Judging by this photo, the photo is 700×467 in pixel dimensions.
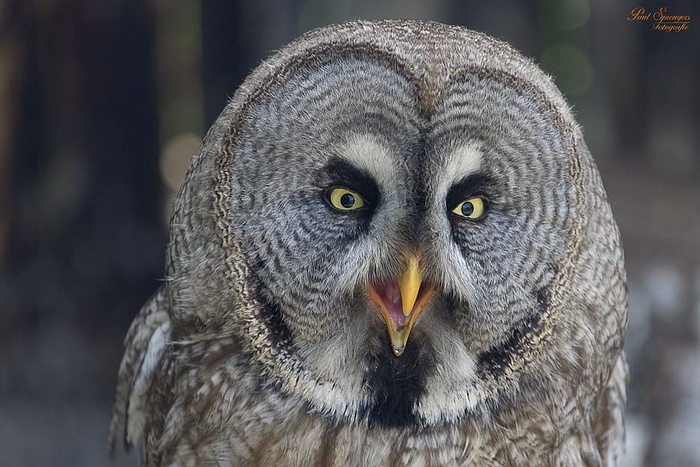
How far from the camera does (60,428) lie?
12.6 ft

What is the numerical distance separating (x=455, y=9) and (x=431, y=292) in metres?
6.32

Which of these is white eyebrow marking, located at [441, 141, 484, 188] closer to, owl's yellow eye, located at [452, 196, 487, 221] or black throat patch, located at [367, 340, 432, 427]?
owl's yellow eye, located at [452, 196, 487, 221]

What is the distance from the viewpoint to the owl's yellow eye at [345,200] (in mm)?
1601

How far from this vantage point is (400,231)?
Answer: 158 centimetres

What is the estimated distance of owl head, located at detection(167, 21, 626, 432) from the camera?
1588 millimetres

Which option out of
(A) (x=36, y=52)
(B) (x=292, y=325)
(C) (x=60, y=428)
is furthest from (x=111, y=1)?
(B) (x=292, y=325)

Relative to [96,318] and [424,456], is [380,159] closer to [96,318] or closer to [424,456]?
[424,456]

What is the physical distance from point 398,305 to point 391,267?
10 cm

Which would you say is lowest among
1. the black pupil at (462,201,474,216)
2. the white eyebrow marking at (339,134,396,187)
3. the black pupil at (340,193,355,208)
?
the black pupil at (340,193,355,208)

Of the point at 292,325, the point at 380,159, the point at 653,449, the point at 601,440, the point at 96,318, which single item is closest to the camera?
the point at 380,159

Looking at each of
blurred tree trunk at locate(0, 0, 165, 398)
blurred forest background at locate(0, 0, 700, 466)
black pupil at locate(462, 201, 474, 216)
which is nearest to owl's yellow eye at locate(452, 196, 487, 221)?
black pupil at locate(462, 201, 474, 216)

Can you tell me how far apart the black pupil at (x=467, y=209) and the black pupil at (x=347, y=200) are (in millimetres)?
194

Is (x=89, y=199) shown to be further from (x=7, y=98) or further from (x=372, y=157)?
(x=372, y=157)

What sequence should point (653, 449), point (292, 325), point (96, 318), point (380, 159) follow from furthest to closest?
point (96, 318), point (653, 449), point (292, 325), point (380, 159)
